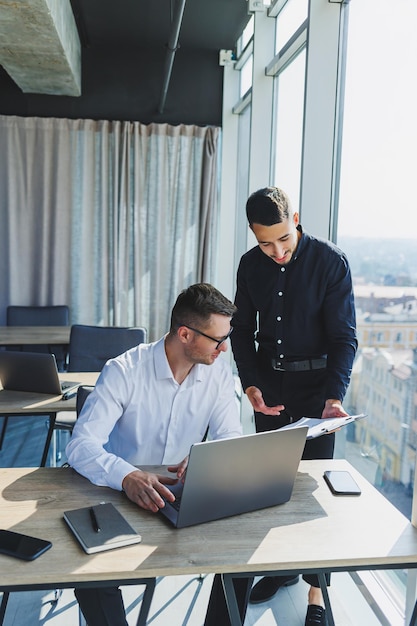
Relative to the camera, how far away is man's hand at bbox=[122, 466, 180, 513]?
1.59m

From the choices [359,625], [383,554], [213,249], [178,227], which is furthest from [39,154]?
[383,554]

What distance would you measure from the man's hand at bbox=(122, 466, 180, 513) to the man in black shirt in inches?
27.5

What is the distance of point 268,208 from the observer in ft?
7.22

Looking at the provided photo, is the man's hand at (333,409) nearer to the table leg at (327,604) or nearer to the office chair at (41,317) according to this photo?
the table leg at (327,604)

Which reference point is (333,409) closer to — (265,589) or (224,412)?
(224,412)

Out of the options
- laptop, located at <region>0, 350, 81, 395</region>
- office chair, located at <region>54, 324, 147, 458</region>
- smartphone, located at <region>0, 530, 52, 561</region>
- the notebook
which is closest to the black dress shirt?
laptop, located at <region>0, 350, 81, 395</region>

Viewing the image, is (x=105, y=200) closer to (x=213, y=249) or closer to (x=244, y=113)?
(x=213, y=249)

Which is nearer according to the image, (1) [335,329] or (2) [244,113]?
(1) [335,329]

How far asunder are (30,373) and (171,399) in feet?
4.10

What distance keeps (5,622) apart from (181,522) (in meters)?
1.31

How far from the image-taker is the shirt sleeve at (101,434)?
1.74 m

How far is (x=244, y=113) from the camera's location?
621 cm

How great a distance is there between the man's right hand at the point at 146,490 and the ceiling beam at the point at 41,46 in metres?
3.05

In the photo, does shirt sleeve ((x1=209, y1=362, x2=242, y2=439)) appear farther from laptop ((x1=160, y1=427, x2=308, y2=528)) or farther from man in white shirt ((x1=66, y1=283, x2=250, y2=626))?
laptop ((x1=160, y1=427, x2=308, y2=528))
